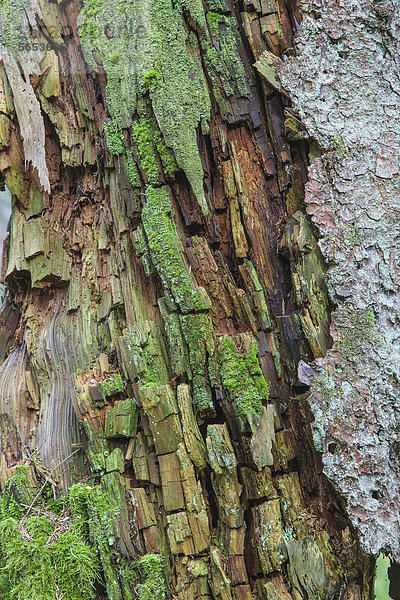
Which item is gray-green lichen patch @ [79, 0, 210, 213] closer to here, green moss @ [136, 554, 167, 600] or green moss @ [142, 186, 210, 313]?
green moss @ [142, 186, 210, 313]

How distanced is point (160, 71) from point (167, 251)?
41.6 inches

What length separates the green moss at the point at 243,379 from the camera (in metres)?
2.42

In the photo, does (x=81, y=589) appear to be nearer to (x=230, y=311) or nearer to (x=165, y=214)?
(x=230, y=311)

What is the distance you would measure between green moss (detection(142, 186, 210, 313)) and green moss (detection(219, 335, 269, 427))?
29 cm

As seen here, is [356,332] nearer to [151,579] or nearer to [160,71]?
[151,579]

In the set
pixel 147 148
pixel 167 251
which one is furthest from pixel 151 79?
pixel 167 251

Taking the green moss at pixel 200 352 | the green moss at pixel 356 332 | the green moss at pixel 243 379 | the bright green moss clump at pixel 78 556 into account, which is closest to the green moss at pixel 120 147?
the green moss at pixel 200 352

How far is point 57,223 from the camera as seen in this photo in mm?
3207

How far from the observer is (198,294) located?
2.58 metres

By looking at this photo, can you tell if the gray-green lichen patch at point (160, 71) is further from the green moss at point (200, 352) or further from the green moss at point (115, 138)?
the green moss at point (200, 352)

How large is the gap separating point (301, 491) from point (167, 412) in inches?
31.5

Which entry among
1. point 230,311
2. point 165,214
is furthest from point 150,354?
point 165,214

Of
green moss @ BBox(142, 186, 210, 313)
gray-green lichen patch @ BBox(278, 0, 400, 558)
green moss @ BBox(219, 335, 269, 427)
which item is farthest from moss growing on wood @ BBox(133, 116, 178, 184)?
green moss @ BBox(219, 335, 269, 427)

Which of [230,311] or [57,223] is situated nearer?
[230,311]
